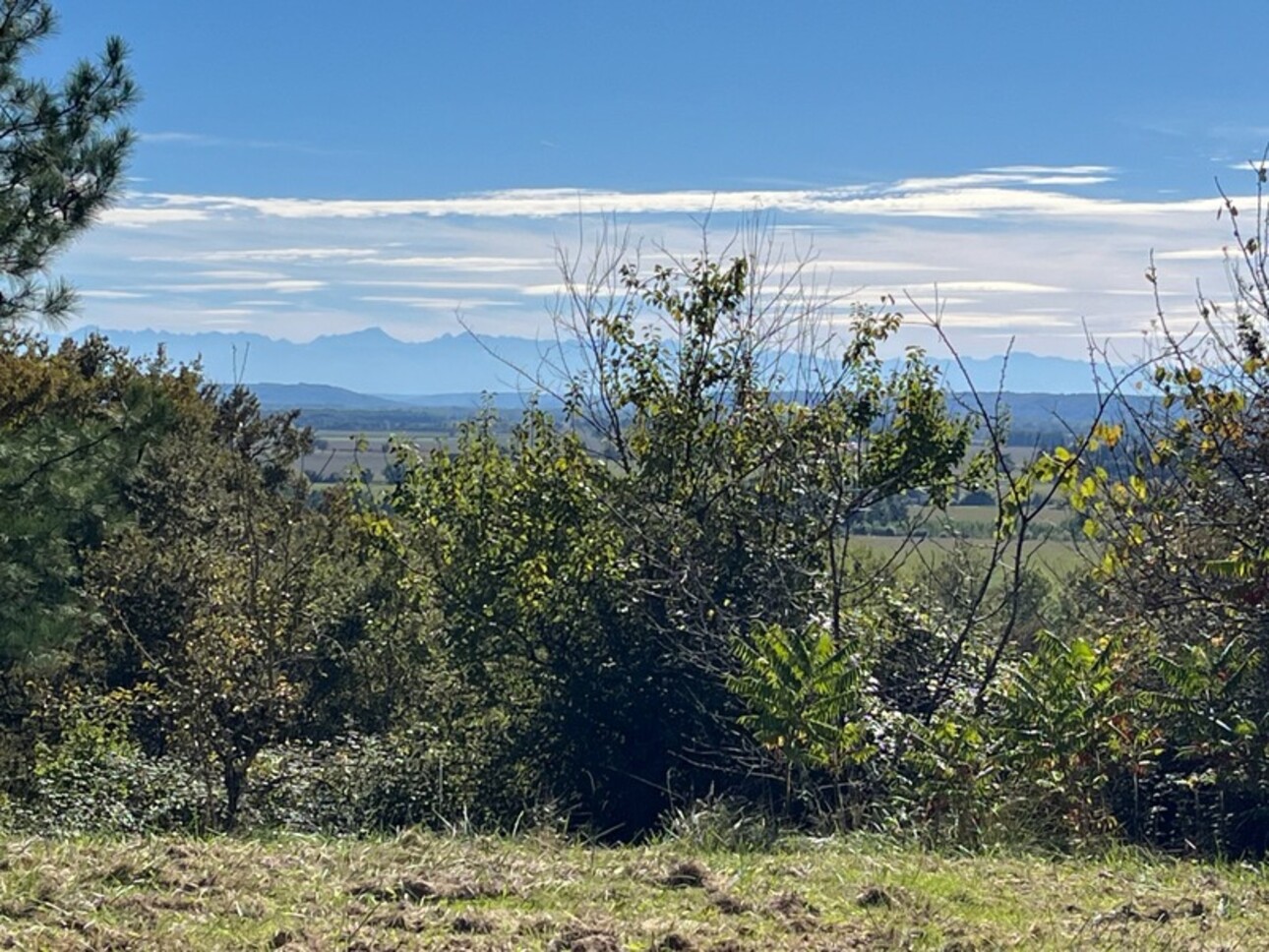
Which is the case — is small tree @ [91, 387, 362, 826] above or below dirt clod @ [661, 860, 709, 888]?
below

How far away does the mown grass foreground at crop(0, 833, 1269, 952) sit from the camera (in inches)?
174

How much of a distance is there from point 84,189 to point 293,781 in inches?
241

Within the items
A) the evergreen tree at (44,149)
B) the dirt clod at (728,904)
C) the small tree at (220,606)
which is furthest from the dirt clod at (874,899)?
the evergreen tree at (44,149)

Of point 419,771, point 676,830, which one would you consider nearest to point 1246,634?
point 676,830

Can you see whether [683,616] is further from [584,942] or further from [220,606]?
[220,606]

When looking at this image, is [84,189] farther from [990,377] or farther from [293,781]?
[990,377]

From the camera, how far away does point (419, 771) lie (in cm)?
1325

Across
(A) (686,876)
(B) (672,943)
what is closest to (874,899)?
(A) (686,876)

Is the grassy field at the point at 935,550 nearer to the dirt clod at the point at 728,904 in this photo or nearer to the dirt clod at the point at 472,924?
the dirt clod at the point at 728,904

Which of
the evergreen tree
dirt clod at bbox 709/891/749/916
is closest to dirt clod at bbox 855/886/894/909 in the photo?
dirt clod at bbox 709/891/749/916

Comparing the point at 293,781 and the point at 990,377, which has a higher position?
the point at 990,377

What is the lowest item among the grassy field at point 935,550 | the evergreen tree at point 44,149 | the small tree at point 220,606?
the small tree at point 220,606

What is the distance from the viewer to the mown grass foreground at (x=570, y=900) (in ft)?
14.5

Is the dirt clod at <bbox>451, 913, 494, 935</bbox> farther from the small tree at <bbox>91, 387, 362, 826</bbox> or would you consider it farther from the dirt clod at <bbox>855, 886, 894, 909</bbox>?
the small tree at <bbox>91, 387, 362, 826</bbox>
